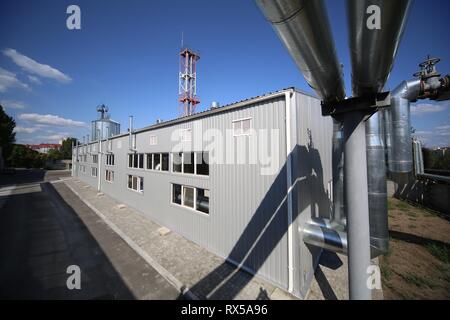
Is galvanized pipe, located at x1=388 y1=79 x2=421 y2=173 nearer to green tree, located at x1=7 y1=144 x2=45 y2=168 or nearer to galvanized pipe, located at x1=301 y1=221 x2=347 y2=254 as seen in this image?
galvanized pipe, located at x1=301 y1=221 x2=347 y2=254

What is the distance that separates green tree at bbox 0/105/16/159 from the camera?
104 feet

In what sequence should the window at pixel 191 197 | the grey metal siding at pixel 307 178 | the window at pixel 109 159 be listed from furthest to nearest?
the window at pixel 109 159 < the window at pixel 191 197 < the grey metal siding at pixel 307 178

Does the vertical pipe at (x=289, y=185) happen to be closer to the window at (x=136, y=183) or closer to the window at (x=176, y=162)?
the window at (x=176, y=162)

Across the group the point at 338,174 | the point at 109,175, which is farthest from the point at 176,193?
the point at 109,175

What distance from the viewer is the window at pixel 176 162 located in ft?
29.0

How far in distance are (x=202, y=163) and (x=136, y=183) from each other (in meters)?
7.43

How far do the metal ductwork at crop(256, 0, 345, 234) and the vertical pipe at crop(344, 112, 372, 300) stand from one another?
86 centimetres

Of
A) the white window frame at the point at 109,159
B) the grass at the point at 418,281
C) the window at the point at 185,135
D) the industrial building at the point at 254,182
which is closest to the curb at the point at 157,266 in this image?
the industrial building at the point at 254,182

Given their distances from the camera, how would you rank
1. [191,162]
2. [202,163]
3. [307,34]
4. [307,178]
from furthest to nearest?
1. [191,162]
2. [202,163]
3. [307,178]
4. [307,34]

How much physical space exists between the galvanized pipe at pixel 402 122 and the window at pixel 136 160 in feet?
40.5

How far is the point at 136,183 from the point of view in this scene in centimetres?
1275

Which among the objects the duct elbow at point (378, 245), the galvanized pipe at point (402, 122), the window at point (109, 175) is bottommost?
the duct elbow at point (378, 245)

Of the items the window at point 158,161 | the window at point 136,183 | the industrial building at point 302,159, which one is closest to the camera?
the industrial building at point 302,159

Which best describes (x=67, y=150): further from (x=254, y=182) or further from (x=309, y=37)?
(x=309, y=37)
